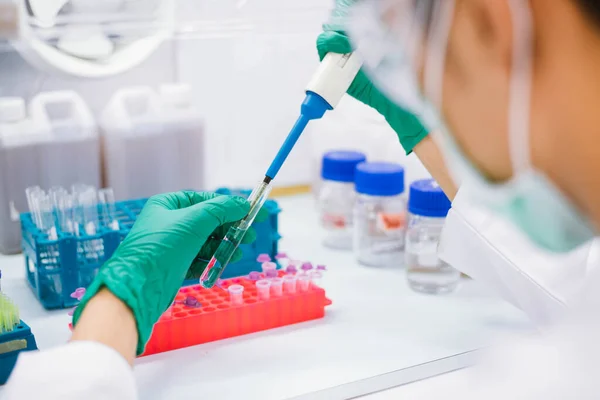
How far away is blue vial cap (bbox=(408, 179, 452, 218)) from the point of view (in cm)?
143

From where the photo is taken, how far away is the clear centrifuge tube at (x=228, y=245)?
3.84 feet

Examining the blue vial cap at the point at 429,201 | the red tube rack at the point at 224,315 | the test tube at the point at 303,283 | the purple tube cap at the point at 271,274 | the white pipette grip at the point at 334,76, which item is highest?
the white pipette grip at the point at 334,76

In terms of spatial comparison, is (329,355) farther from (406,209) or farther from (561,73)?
(561,73)

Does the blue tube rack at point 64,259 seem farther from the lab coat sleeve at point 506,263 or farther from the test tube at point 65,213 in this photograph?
the lab coat sleeve at point 506,263

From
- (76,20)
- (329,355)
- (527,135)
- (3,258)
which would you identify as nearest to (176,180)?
(3,258)

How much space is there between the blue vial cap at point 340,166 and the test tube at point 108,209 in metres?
0.51

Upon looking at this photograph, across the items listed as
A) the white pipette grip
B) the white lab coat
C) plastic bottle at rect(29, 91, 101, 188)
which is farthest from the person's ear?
plastic bottle at rect(29, 91, 101, 188)

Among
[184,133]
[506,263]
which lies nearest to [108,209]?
[184,133]

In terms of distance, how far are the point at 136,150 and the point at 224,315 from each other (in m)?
0.62

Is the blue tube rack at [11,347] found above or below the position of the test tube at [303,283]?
below

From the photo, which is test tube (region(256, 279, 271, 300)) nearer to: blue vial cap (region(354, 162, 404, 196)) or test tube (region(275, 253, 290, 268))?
test tube (region(275, 253, 290, 268))

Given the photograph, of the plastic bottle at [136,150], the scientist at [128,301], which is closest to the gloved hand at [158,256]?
the scientist at [128,301]

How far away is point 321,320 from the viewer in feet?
4.33

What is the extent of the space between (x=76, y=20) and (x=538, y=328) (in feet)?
3.26
